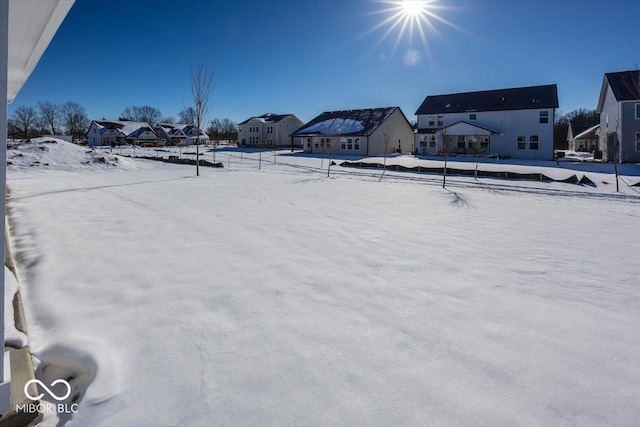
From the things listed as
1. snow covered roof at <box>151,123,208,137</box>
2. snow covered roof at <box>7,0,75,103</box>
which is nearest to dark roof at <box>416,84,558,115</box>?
snow covered roof at <box>7,0,75,103</box>

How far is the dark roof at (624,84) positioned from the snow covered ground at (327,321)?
31.8 m

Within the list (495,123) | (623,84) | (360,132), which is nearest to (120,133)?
(360,132)

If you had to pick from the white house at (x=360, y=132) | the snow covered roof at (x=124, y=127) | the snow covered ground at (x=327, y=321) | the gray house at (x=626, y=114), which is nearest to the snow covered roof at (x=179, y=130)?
the snow covered roof at (x=124, y=127)

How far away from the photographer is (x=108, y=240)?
19.2 feet

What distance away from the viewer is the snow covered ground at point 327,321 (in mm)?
2371

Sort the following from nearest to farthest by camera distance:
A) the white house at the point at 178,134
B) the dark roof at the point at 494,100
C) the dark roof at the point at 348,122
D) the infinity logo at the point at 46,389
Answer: the infinity logo at the point at 46,389 → the dark roof at the point at 494,100 → the dark roof at the point at 348,122 → the white house at the point at 178,134

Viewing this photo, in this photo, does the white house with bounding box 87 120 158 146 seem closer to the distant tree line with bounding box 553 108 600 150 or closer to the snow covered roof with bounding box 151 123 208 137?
the snow covered roof with bounding box 151 123 208 137

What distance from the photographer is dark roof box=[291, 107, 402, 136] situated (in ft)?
148

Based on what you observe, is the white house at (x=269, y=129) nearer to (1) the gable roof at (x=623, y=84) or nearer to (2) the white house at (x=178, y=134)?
(2) the white house at (x=178, y=134)

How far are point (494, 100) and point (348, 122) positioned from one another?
1723 centimetres

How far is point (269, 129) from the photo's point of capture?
6288 cm

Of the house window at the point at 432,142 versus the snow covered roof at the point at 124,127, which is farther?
the snow covered roof at the point at 124,127

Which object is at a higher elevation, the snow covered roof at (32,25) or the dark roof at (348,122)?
the dark roof at (348,122)

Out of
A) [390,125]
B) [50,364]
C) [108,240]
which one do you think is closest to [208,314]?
[50,364]
